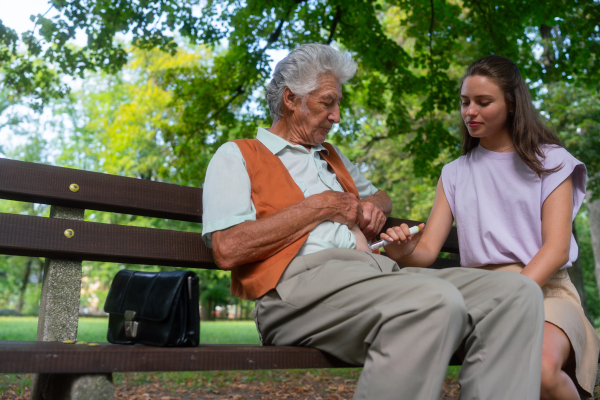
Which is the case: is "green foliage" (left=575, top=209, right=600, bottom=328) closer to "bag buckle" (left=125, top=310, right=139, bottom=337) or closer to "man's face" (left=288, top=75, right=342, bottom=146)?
"man's face" (left=288, top=75, right=342, bottom=146)

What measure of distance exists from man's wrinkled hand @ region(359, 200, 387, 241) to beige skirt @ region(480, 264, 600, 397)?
2.16 feet

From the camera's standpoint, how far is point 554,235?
2582 millimetres

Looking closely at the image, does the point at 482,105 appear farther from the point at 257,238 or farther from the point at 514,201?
the point at 257,238

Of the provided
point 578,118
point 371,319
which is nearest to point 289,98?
point 371,319

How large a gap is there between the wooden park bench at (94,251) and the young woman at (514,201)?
0.99 metres

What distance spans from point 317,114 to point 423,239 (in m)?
0.86

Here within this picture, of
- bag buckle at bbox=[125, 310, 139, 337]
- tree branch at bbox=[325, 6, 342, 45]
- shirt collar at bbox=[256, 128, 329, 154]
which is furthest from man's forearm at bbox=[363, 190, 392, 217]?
tree branch at bbox=[325, 6, 342, 45]

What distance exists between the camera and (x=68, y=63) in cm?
798

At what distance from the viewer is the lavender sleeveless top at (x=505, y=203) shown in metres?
2.70

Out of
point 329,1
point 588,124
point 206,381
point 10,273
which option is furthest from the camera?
point 10,273

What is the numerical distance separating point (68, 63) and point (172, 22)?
155cm

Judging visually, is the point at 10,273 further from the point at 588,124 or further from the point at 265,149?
the point at 265,149

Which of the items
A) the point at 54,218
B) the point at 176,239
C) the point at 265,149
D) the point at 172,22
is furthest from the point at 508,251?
the point at 172,22

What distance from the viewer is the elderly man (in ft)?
6.17
